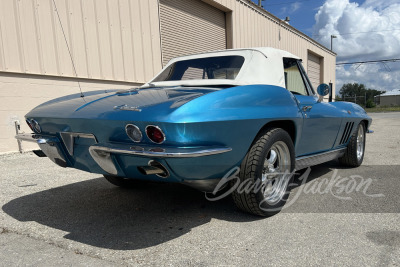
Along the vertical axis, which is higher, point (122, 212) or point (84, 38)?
point (84, 38)

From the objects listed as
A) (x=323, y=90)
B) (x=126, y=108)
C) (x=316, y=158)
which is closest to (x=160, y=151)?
(x=126, y=108)

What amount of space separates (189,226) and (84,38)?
5553 millimetres

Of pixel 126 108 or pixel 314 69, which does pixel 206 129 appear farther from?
pixel 314 69

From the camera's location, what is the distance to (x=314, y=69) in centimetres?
1983

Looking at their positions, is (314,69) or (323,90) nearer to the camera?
(323,90)

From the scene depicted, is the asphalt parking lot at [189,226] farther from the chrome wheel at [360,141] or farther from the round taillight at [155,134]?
the chrome wheel at [360,141]

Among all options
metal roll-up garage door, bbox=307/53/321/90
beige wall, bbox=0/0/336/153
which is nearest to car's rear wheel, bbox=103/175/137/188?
beige wall, bbox=0/0/336/153

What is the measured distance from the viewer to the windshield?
315cm

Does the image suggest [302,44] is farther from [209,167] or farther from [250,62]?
[209,167]

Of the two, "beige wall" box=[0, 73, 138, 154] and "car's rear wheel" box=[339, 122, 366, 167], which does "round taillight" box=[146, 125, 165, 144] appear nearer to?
"car's rear wheel" box=[339, 122, 366, 167]

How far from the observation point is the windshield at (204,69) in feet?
10.3

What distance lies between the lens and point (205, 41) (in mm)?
10508

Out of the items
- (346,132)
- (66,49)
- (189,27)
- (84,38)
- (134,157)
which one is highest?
(189,27)

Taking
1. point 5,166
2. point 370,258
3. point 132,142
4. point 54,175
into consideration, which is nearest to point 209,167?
point 132,142
